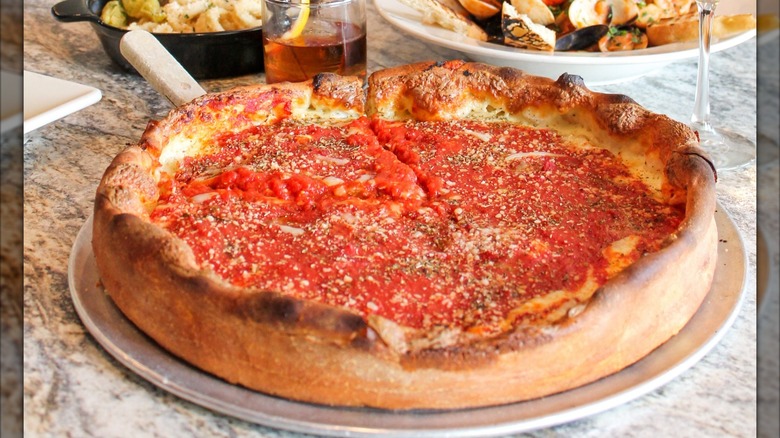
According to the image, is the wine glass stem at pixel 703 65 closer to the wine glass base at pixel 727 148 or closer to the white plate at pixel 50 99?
the wine glass base at pixel 727 148

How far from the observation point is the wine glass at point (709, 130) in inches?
92.4

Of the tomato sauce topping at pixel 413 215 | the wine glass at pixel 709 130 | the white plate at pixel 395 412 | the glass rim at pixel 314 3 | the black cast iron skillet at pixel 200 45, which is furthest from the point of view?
the black cast iron skillet at pixel 200 45

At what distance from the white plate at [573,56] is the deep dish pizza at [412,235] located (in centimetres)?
26

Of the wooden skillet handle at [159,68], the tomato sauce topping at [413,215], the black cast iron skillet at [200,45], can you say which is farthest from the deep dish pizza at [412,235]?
the black cast iron skillet at [200,45]

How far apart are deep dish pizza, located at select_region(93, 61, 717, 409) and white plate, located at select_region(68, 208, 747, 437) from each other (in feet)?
0.07

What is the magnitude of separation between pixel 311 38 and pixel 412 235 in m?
0.97

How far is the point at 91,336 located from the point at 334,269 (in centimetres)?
44

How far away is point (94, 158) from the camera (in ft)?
7.75

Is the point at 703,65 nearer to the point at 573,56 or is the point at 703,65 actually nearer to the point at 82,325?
the point at 573,56

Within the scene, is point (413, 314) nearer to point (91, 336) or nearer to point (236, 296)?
point (236, 296)

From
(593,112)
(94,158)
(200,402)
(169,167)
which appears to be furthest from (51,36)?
(200,402)

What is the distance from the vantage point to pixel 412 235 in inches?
68.7

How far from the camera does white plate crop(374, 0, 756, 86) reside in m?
2.50

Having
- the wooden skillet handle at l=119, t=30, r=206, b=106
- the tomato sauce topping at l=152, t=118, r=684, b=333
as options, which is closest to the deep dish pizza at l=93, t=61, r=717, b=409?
the tomato sauce topping at l=152, t=118, r=684, b=333
